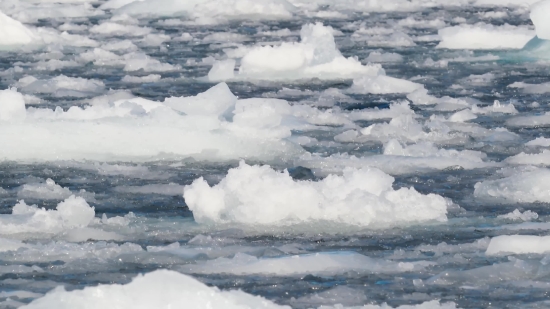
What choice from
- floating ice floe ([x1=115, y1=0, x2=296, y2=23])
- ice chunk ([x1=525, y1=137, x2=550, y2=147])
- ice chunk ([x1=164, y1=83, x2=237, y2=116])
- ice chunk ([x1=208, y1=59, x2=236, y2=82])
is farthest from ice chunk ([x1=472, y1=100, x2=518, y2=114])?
floating ice floe ([x1=115, y1=0, x2=296, y2=23])

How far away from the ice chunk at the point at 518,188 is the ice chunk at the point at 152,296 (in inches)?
127

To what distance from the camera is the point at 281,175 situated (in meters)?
6.73

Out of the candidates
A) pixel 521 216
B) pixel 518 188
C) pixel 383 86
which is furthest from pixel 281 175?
pixel 383 86

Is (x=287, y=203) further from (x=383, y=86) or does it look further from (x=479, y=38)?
(x=479, y=38)

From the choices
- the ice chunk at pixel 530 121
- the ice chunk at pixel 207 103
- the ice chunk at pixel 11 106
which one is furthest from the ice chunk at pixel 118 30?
the ice chunk at pixel 11 106

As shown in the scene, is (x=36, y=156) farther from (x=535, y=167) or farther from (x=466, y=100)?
(x=466, y=100)

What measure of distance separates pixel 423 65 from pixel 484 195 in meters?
6.91

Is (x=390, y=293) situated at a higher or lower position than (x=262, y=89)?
higher

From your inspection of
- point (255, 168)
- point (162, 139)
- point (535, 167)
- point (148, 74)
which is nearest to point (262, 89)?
point (148, 74)

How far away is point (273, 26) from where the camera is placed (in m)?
19.0

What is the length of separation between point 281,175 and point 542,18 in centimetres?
790

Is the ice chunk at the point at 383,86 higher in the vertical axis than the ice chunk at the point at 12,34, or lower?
higher

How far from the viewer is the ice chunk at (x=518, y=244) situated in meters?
6.07

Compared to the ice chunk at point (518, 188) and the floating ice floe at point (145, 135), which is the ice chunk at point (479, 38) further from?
the ice chunk at point (518, 188)
